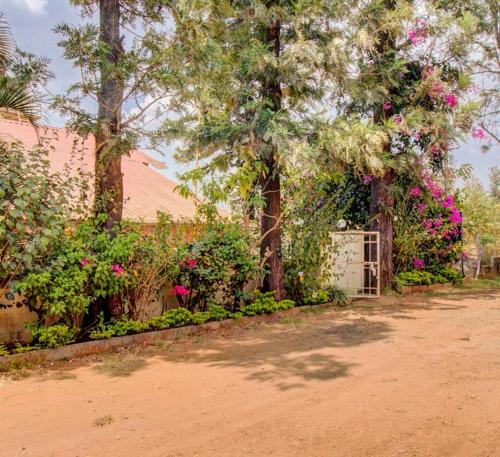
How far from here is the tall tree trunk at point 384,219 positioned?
39.2 ft

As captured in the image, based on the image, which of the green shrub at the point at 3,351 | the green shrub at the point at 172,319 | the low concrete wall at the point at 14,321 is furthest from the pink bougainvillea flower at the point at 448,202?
the green shrub at the point at 3,351

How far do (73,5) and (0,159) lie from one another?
329cm

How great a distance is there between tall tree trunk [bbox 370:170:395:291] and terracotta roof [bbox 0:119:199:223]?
4.90m

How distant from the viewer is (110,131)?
22.7ft

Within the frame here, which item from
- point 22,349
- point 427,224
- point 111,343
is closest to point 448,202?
point 427,224

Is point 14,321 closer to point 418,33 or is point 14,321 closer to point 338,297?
point 338,297

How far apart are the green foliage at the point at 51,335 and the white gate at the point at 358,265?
670cm

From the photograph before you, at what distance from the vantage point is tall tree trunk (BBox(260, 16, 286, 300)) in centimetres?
929

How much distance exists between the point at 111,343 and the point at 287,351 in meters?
2.43

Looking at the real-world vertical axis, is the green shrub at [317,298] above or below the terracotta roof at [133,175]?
below

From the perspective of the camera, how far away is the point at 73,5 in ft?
24.6

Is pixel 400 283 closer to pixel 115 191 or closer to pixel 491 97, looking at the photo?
pixel 115 191

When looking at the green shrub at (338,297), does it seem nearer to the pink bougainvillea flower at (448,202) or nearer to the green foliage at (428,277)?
the green foliage at (428,277)

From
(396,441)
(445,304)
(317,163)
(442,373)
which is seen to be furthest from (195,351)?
(445,304)
